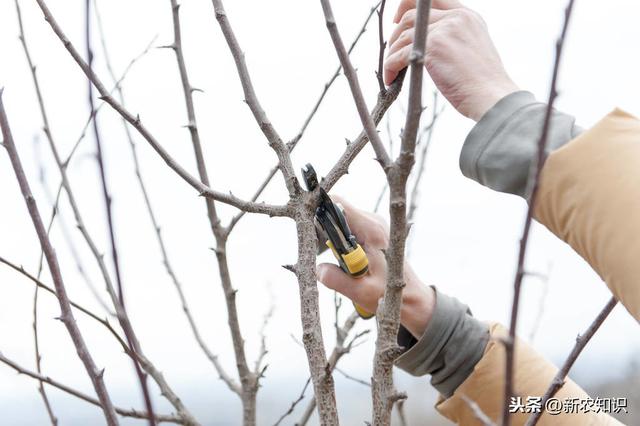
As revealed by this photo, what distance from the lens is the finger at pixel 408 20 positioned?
2.59 ft

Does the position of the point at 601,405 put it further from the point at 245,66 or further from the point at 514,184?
the point at 245,66

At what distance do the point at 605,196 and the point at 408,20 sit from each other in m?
0.35

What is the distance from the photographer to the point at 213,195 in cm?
75

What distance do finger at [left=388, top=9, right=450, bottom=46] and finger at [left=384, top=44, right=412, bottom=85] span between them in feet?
0.17

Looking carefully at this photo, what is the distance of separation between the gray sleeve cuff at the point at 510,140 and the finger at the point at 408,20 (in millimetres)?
173

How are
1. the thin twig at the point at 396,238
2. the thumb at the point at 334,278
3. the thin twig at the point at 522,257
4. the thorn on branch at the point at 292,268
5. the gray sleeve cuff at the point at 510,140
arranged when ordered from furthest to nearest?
the thumb at the point at 334,278
the thorn on branch at the point at 292,268
the gray sleeve cuff at the point at 510,140
the thin twig at the point at 396,238
the thin twig at the point at 522,257

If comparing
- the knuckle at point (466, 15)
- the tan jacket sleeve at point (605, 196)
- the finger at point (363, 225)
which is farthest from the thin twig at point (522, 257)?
the finger at point (363, 225)

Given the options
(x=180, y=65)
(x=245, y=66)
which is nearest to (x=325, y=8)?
(x=245, y=66)

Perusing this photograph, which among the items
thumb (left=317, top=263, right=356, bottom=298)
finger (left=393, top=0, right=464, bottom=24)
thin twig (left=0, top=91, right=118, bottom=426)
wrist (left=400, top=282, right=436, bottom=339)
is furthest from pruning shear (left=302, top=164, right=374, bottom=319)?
thin twig (left=0, top=91, right=118, bottom=426)

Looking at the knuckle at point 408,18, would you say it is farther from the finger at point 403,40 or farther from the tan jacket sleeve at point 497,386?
the tan jacket sleeve at point 497,386

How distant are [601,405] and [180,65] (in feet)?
2.96

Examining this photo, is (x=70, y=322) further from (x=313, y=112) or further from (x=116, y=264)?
(x=313, y=112)

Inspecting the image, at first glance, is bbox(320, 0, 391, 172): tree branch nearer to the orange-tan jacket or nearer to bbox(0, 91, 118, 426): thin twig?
the orange-tan jacket

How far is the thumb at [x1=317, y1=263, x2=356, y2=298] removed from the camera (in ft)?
3.18
